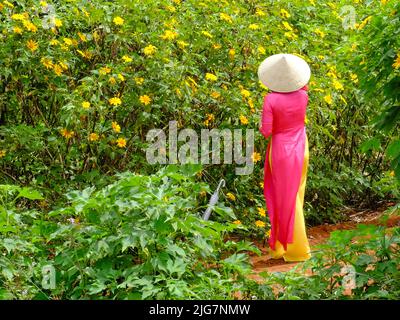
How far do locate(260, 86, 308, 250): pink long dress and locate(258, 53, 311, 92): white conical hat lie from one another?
0.06m

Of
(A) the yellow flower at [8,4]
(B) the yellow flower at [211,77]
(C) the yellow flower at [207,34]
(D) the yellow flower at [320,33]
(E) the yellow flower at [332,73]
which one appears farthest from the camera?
(D) the yellow flower at [320,33]

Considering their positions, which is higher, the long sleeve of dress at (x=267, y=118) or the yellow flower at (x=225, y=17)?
the yellow flower at (x=225, y=17)

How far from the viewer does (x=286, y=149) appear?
5.83 meters

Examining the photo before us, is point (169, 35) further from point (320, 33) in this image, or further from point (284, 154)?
point (320, 33)

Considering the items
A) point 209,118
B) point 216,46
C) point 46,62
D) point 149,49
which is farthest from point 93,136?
point 216,46

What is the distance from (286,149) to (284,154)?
0.12 feet

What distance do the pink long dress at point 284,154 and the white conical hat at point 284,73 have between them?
2.5 inches

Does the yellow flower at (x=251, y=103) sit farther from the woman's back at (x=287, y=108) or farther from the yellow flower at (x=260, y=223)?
the yellow flower at (x=260, y=223)

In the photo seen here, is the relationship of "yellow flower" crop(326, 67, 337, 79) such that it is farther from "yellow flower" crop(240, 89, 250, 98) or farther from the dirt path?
the dirt path

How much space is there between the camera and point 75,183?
580 cm

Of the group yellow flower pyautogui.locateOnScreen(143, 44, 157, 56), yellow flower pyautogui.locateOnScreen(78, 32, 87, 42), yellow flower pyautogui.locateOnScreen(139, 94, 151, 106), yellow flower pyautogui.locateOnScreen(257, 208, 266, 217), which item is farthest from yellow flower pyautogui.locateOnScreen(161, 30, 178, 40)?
yellow flower pyautogui.locateOnScreen(257, 208, 266, 217)

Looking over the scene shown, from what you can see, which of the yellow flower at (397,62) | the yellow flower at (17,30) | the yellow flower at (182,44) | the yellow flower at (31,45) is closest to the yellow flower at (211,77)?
the yellow flower at (182,44)

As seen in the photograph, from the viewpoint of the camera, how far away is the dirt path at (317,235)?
5.94m

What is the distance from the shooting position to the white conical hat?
562 cm
